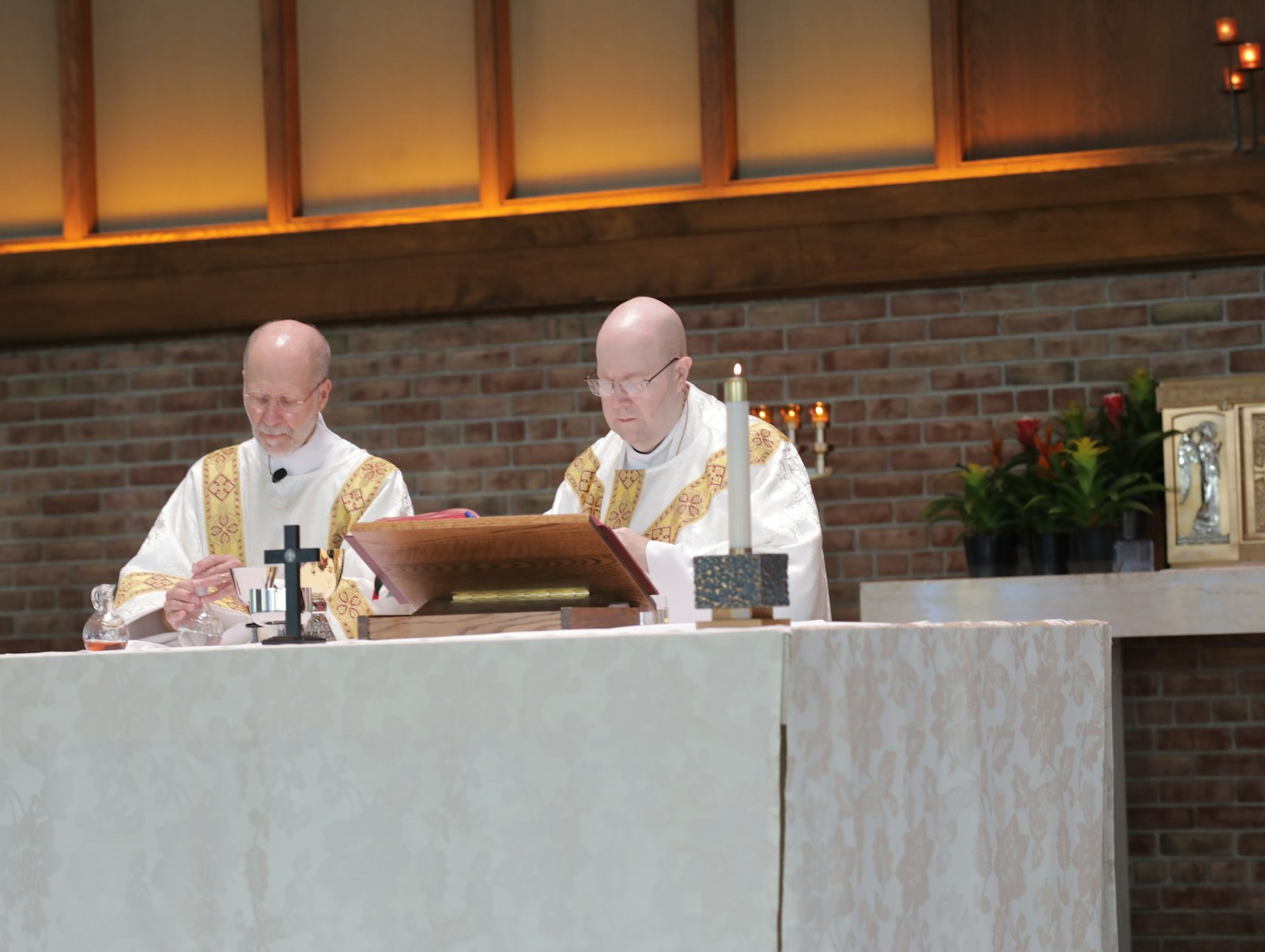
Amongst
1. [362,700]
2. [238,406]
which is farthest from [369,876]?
[238,406]

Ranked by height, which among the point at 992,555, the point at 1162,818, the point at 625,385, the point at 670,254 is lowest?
the point at 1162,818

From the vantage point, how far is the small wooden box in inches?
211

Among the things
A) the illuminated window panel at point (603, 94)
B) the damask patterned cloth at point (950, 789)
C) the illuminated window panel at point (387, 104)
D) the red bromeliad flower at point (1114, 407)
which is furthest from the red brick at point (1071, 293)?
the damask patterned cloth at point (950, 789)

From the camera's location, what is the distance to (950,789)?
2.40 metres

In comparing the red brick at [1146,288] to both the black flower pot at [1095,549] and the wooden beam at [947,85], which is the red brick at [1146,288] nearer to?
the wooden beam at [947,85]

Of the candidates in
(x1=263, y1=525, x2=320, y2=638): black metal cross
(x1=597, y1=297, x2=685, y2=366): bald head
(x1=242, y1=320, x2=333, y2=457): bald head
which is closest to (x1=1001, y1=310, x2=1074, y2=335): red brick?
(x1=597, y1=297, x2=685, y2=366): bald head

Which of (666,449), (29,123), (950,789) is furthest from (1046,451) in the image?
(29,123)

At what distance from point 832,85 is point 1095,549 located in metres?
1.84

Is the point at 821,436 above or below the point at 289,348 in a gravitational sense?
below

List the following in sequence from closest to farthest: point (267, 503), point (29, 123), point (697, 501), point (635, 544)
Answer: point (635, 544) → point (697, 501) → point (267, 503) → point (29, 123)

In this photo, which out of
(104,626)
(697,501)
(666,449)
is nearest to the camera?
(104,626)

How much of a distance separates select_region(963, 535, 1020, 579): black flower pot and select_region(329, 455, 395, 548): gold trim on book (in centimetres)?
211

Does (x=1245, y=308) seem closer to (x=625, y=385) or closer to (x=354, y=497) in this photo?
(x=625, y=385)

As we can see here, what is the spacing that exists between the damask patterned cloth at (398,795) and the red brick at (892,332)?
13.0ft
